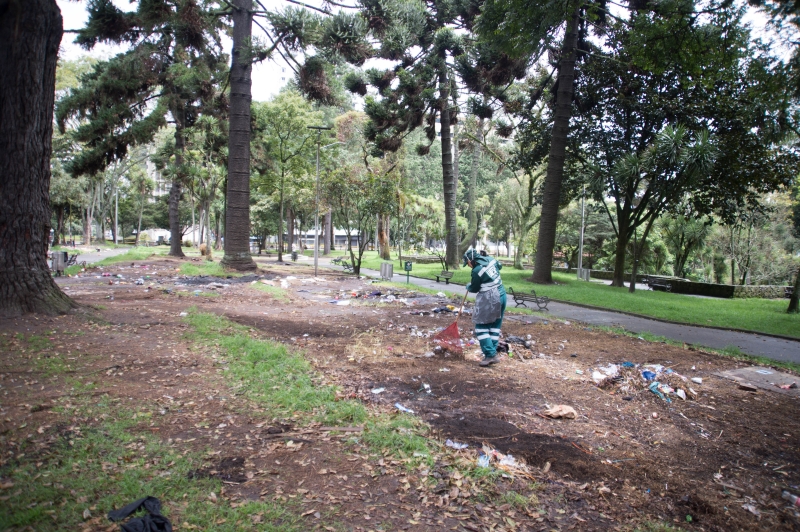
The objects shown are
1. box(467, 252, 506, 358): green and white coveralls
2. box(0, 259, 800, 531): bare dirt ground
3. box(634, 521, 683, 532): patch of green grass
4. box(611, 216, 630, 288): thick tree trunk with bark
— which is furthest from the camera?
box(611, 216, 630, 288): thick tree trunk with bark

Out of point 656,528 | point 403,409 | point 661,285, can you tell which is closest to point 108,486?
point 403,409

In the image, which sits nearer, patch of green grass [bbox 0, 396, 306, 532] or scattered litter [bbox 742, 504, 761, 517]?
patch of green grass [bbox 0, 396, 306, 532]

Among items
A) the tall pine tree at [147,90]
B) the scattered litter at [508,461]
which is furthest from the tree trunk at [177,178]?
the scattered litter at [508,461]

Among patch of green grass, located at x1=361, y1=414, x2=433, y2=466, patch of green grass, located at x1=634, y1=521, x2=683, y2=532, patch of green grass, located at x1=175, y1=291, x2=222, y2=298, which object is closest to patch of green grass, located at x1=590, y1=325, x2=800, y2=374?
patch of green grass, located at x1=634, y1=521, x2=683, y2=532

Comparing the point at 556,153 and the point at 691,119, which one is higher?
the point at 691,119

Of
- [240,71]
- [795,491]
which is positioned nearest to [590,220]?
[240,71]

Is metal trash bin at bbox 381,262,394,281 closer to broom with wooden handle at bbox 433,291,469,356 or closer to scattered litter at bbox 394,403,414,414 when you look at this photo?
broom with wooden handle at bbox 433,291,469,356

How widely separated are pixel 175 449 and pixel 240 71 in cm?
1672

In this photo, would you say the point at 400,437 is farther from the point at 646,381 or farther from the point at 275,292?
the point at 275,292

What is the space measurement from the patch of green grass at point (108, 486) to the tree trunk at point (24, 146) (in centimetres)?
389

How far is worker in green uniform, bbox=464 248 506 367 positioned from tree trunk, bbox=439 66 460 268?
17.5 metres

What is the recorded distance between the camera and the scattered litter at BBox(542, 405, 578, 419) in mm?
4805

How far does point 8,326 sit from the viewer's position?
609 cm

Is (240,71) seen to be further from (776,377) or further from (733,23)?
(776,377)
